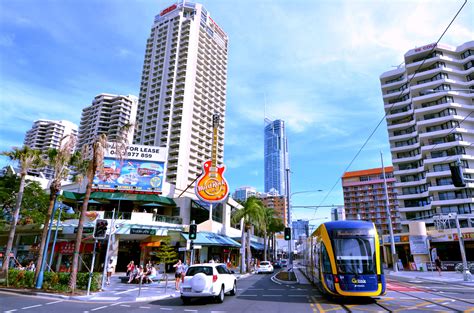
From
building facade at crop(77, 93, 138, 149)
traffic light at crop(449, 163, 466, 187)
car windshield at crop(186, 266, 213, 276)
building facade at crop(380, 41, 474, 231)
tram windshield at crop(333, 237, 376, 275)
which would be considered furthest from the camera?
building facade at crop(77, 93, 138, 149)

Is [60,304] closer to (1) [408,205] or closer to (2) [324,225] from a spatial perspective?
(2) [324,225]

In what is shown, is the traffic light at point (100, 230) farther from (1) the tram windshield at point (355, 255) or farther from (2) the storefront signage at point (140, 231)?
(2) the storefront signage at point (140, 231)

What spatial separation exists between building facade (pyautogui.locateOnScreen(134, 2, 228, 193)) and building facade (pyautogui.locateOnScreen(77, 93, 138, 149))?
93.4 feet

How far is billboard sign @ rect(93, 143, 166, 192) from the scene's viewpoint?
37.8 meters

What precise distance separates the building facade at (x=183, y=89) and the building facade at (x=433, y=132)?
47670 mm

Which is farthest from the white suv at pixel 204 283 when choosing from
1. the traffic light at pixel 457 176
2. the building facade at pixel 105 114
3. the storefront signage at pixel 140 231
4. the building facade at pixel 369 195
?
the building facade at pixel 105 114

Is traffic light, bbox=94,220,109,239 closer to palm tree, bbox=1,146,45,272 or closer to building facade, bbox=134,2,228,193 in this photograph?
palm tree, bbox=1,146,45,272

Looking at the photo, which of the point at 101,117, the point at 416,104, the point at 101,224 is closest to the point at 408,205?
the point at 416,104

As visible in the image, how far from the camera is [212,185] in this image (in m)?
37.9

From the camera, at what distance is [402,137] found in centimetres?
6669

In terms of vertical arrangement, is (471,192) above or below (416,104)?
below

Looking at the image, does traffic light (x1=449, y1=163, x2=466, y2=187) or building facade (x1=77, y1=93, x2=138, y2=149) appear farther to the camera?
building facade (x1=77, y1=93, x2=138, y2=149)

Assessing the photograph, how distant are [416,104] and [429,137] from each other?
8140 mm

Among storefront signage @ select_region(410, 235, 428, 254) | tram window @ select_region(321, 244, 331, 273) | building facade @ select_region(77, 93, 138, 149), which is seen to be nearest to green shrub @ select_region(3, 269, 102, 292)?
tram window @ select_region(321, 244, 331, 273)
